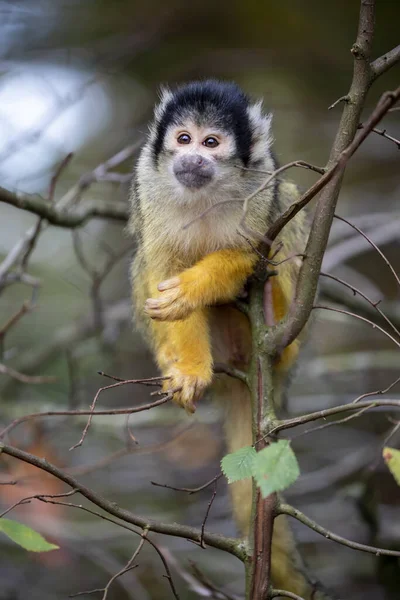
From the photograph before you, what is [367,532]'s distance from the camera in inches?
183

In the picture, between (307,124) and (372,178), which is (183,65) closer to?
(307,124)

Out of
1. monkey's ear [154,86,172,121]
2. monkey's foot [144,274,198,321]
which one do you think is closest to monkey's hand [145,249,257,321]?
monkey's foot [144,274,198,321]

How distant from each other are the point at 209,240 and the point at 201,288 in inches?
16.4

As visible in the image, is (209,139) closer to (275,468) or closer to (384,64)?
(384,64)

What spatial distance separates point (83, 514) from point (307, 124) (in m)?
4.72

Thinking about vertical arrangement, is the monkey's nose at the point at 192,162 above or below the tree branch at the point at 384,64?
above

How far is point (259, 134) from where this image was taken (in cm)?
344

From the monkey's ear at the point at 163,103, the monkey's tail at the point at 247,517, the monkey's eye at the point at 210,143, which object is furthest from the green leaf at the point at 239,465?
the monkey's ear at the point at 163,103

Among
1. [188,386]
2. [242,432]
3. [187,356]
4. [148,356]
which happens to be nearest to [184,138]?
[187,356]

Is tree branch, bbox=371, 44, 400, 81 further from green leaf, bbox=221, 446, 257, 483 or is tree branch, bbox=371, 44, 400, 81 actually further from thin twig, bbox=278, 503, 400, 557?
thin twig, bbox=278, 503, 400, 557

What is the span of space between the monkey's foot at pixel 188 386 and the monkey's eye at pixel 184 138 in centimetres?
119

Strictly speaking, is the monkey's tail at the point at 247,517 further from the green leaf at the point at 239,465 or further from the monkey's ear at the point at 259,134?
the green leaf at the point at 239,465

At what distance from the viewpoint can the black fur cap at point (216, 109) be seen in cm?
330

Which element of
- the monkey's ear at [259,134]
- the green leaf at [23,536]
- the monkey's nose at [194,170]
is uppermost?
the monkey's ear at [259,134]
